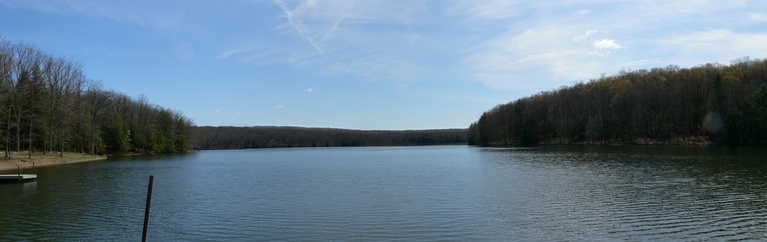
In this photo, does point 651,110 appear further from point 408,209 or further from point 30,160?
point 30,160

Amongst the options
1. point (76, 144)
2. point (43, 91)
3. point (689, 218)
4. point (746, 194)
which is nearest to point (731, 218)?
point (689, 218)

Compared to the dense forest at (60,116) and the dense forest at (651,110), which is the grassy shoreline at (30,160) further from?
the dense forest at (651,110)

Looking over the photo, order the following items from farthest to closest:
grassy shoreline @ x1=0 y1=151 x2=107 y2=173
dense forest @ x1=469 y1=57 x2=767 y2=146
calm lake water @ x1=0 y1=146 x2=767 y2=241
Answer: dense forest @ x1=469 y1=57 x2=767 y2=146
grassy shoreline @ x1=0 y1=151 x2=107 y2=173
calm lake water @ x1=0 y1=146 x2=767 y2=241

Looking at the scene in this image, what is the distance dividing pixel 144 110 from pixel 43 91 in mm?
56250

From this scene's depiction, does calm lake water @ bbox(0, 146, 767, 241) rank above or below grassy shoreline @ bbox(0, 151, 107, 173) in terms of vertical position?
below

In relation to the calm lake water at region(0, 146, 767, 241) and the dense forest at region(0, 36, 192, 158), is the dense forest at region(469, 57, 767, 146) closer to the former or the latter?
the calm lake water at region(0, 146, 767, 241)

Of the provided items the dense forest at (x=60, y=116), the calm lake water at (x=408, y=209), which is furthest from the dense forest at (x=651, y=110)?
the dense forest at (x=60, y=116)

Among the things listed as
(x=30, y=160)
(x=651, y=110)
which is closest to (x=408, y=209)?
(x=30, y=160)

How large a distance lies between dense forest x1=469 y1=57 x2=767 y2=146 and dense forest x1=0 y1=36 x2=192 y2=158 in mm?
87395

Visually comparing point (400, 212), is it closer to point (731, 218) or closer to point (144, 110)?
point (731, 218)

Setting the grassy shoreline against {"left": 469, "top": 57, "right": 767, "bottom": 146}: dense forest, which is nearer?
the grassy shoreline

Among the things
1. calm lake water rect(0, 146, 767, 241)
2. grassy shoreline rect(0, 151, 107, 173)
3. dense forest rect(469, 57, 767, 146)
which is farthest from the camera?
dense forest rect(469, 57, 767, 146)

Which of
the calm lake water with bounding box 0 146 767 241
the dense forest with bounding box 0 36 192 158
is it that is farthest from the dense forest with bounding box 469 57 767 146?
Answer: the dense forest with bounding box 0 36 192 158

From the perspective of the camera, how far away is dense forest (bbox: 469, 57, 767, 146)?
3095 inches
